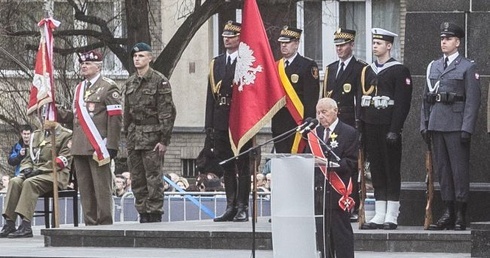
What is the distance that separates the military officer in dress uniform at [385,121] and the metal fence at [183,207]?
530 centimetres

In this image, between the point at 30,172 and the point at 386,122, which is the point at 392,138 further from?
the point at 30,172

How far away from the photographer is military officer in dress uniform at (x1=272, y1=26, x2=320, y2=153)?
19.4 meters

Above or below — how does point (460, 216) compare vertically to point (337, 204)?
below

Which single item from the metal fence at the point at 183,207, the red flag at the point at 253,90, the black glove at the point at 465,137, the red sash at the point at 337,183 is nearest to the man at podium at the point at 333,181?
the red sash at the point at 337,183

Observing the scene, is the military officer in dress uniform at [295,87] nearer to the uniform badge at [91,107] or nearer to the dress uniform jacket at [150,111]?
the dress uniform jacket at [150,111]

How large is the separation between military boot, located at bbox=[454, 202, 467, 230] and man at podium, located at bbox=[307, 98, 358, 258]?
2.45m

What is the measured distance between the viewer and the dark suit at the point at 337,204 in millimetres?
15625

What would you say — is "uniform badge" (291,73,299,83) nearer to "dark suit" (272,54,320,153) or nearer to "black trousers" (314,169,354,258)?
"dark suit" (272,54,320,153)

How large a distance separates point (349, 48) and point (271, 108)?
109cm

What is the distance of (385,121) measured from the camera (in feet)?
60.9

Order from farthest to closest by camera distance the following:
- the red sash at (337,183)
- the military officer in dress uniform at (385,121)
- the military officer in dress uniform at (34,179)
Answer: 1. the military officer in dress uniform at (34,179)
2. the military officer in dress uniform at (385,121)
3. the red sash at (337,183)

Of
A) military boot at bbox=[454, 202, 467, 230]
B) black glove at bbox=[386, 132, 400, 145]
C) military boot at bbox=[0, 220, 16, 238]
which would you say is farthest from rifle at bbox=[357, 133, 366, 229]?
military boot at bbox=[0, 220, 16, 238]

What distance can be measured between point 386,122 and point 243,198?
226 cm

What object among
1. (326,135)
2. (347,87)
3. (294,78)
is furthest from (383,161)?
(326,135)
